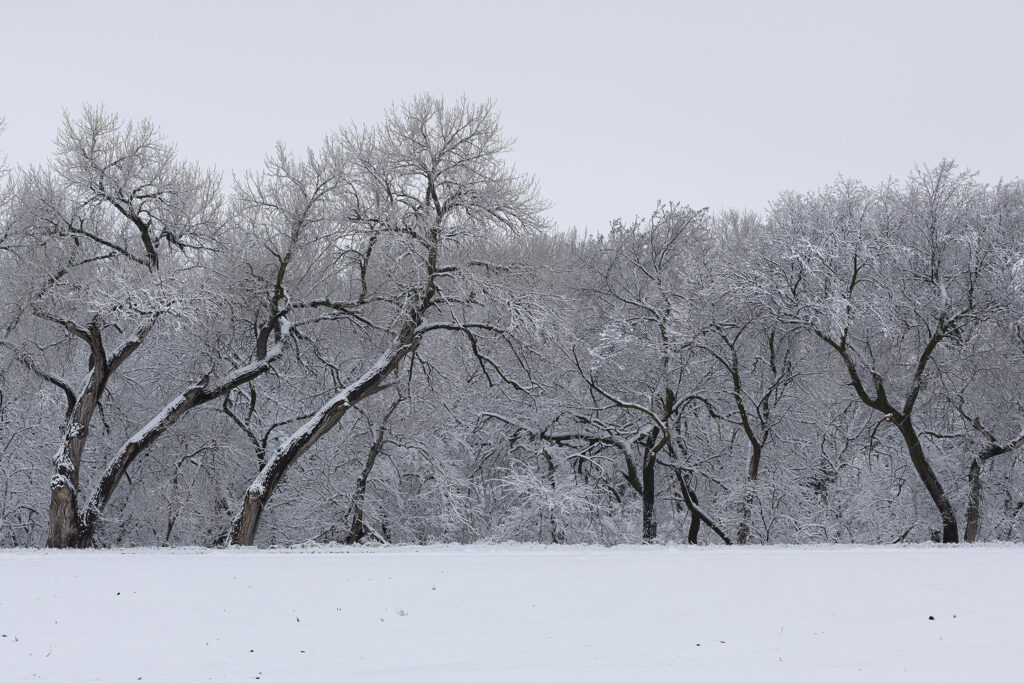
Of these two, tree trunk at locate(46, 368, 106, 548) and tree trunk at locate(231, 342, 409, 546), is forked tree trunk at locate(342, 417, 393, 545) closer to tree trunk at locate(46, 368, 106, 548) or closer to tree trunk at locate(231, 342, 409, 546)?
tree trunk at locate(231, 342, 409, 546)

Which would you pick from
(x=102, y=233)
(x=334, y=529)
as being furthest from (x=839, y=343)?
(x=102, y=233)

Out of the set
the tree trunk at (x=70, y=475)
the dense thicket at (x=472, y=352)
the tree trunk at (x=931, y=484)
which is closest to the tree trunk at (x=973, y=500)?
the dense thicket at (x=472, y=352)

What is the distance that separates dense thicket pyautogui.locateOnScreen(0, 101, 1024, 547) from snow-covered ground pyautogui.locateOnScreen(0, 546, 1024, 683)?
654cm

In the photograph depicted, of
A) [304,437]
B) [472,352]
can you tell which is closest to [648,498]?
[472,352]

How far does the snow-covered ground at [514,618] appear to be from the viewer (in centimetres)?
869

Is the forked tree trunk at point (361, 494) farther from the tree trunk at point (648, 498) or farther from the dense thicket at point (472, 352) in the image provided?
the tree trunk at point (648, 498)

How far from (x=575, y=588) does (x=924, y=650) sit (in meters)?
6.09

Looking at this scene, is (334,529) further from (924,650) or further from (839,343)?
(924,650)

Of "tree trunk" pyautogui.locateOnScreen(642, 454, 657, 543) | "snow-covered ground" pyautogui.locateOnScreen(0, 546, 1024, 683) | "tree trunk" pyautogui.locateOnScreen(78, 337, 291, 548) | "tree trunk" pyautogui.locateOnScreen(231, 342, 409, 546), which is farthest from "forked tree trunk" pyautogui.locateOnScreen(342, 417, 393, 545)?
"snow-covered ground" pyautogui.locateOnScreen(0, 546, 1024, 683)

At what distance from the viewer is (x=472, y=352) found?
1067 inches

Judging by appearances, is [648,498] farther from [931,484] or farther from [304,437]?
[304,437]

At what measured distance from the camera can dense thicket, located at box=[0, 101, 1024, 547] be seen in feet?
77.8

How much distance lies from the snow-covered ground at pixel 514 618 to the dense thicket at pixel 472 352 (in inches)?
258

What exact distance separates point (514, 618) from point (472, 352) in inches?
615
